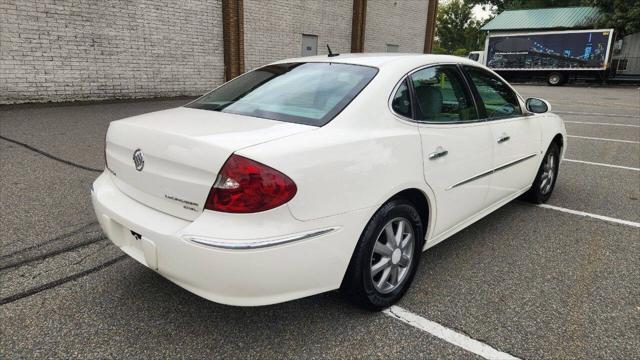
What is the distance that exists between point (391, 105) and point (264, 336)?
1486 millimetres

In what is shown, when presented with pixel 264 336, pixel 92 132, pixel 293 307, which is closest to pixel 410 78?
pixel 293 307

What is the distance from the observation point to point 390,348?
2.26 meters

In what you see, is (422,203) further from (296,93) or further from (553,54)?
(553,54)

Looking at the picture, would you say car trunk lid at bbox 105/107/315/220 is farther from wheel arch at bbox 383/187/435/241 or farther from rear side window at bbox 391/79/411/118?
wheel arch at bbox 383/187/435/241

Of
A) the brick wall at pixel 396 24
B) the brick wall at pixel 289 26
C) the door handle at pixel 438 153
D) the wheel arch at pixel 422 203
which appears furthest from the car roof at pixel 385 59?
the brick wall at pixel 396 24

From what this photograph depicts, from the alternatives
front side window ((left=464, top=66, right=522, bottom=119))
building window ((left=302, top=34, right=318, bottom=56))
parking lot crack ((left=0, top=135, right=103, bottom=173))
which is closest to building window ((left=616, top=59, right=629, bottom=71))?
building window ((left=302, top=34, right=318, bottom=56))

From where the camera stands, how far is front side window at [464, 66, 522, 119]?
344 centimetres

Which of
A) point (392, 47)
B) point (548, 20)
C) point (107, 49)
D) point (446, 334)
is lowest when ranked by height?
point (446, 334)

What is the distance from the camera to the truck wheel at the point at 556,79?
1111 inches

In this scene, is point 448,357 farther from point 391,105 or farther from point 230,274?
point 391,105

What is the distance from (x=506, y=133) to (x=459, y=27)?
191 ft

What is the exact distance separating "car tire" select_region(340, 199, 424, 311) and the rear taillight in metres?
0.60

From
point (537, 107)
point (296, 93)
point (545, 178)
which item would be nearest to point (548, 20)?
point (545, 178)

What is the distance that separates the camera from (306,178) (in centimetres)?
201
